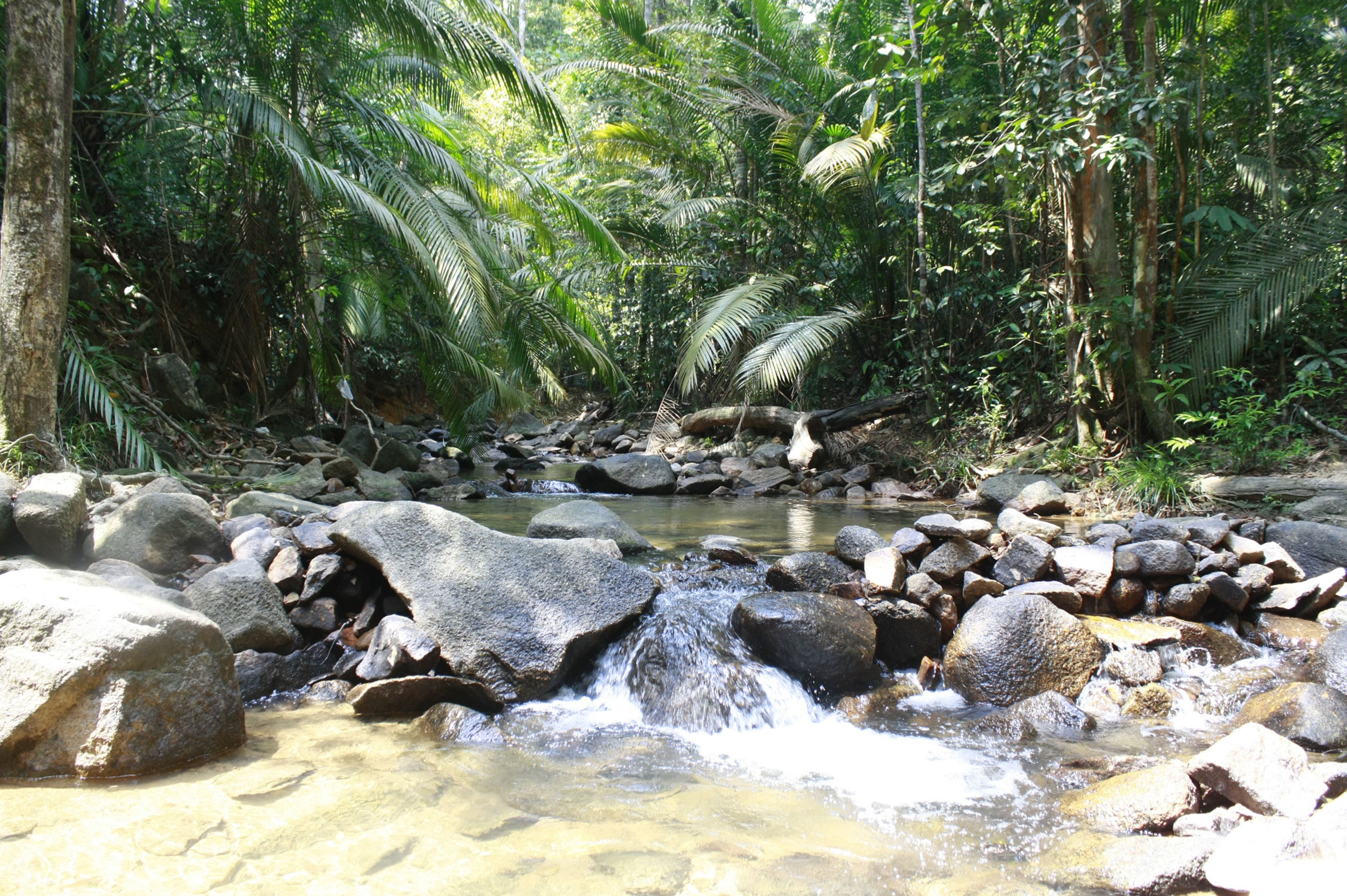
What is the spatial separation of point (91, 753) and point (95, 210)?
640 centimetres

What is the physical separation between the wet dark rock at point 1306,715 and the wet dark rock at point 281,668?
3961 millimetres

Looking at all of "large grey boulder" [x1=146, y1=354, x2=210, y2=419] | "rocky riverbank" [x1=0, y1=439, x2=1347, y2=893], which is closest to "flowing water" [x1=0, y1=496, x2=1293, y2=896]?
"rocky riverbank" [x1=0, y1=439, x2=1347, y2=893]

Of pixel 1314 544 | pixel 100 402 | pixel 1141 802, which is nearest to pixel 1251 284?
pixel 1314 544

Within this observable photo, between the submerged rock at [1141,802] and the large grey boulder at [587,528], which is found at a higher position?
the large grey boulder at [587,528]

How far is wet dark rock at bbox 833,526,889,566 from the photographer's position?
4.56 meters

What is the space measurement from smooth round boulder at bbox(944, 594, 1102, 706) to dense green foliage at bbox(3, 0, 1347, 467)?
3.47 meters

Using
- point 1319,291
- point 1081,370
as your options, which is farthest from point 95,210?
point 1319,291

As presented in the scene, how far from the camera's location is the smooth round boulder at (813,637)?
3633 millimetres

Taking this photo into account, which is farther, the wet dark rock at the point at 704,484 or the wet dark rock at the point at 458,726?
the wet dark rock at the point at 704,484

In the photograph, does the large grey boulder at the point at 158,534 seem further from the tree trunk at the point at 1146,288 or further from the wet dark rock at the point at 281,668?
the tree trunk at the point at 1146,288

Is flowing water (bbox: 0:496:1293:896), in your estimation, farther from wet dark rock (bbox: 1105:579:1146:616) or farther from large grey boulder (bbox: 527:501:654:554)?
large grey boulder (bbox: 527:501:654:554)

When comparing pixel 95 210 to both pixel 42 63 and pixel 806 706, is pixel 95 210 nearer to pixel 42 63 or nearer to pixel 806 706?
pixel 42 63

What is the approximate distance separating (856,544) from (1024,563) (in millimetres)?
900

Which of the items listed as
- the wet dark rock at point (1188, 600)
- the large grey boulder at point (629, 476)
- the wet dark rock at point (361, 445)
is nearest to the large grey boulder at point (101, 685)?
the wet dark rock at point (1188, 600)
